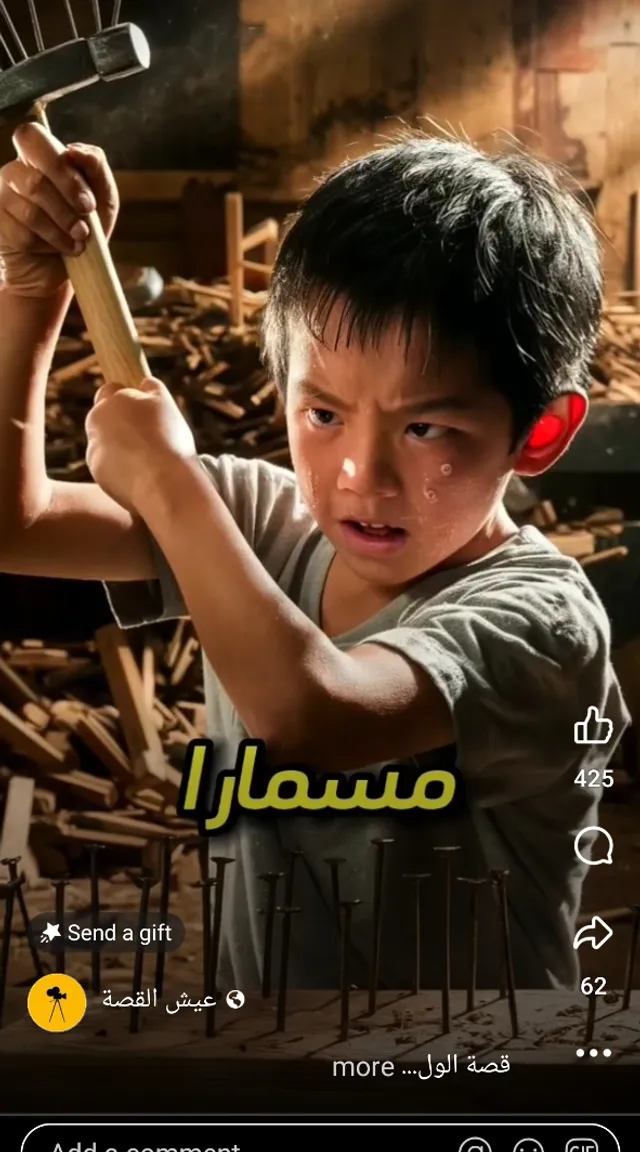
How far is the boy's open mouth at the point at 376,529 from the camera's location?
1019 mm

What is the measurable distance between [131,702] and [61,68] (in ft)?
1.62

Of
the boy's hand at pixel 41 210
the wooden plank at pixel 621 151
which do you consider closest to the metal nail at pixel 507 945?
the wooden plank at pixel 621 151

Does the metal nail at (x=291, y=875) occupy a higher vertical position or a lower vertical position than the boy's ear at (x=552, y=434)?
lower

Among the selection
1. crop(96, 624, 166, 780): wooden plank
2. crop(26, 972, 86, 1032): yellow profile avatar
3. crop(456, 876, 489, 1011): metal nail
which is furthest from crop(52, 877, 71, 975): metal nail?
crop(456, 876, 489, 1011): metal nail

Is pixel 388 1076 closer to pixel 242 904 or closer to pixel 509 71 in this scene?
pixel 242 904

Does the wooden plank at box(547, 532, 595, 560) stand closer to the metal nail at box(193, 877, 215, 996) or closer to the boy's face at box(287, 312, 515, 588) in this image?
the boy's face at box(287, 312, 515, 588)

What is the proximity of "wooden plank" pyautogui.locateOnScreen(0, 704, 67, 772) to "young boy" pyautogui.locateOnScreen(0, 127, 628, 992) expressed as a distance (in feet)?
0.40

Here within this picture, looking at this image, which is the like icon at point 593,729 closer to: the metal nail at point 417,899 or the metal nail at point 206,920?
the metal nail at point 417,899

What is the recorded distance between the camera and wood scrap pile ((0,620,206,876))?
1.08 m

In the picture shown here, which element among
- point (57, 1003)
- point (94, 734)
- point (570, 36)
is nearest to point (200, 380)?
point (94, 734)

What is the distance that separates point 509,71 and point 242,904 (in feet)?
2.31

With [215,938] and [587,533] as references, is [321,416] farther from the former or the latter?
[215,938]

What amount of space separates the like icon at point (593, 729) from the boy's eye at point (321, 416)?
31 centimetres

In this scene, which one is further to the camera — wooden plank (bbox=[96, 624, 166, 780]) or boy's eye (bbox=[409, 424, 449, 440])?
wooden plank (bbox=[96, 624, 166, 780])
